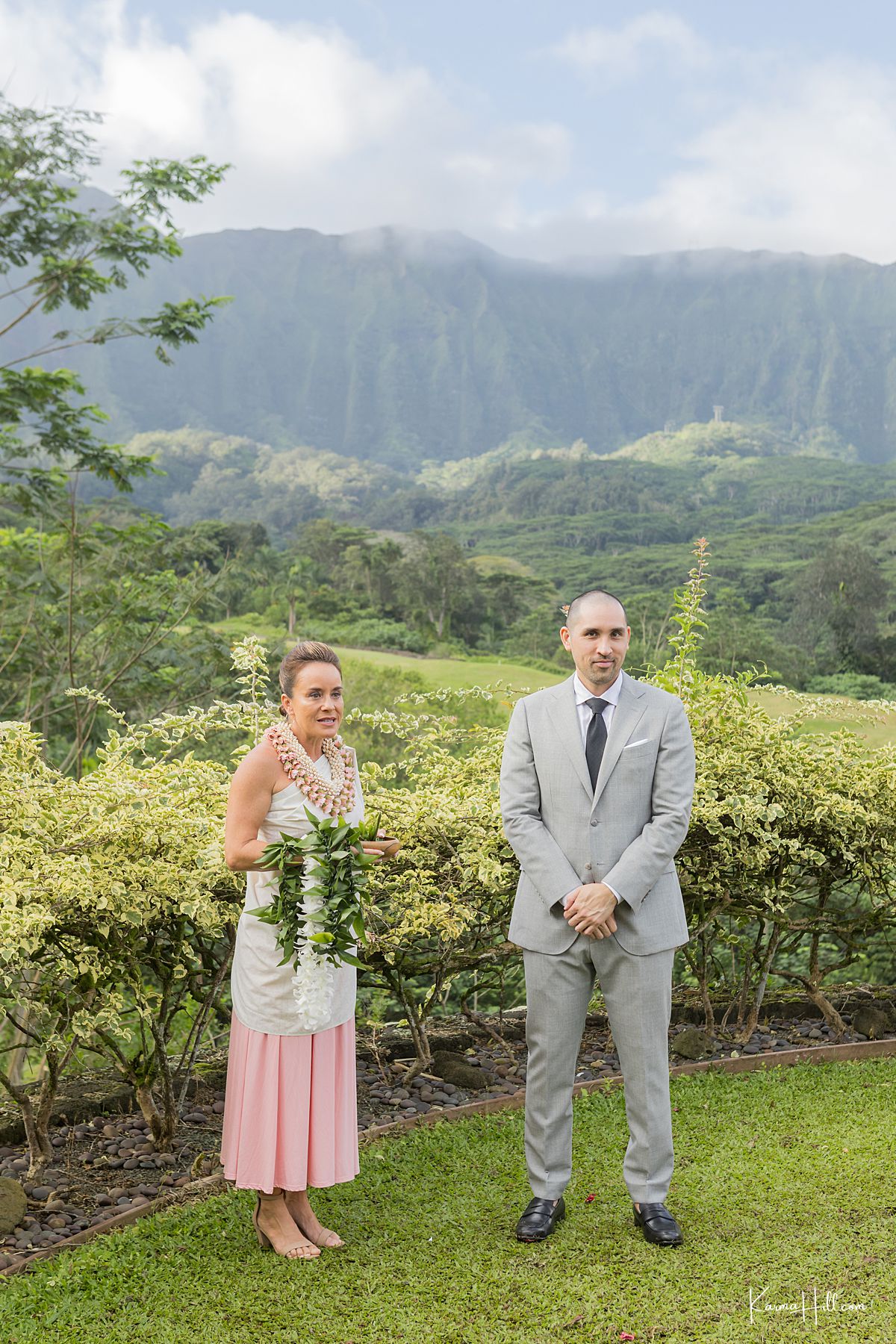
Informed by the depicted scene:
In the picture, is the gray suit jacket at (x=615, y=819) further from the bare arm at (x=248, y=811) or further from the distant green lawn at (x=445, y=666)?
the distant green lawn at (x=445, y=666)

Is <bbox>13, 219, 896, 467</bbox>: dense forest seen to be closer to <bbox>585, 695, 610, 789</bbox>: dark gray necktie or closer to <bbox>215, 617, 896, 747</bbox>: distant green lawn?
<bbox>215, 617, 896, 747</bbox>: distant green lawn

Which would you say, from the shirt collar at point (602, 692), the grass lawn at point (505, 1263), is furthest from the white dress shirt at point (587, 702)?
the grass lawn at point (505, 1263)

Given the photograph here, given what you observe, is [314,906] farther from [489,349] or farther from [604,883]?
[489,349]

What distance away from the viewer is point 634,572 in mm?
54531

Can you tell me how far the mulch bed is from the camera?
3547 millimetres

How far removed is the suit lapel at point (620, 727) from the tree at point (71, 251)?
9.69 meters

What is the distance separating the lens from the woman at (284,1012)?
3057 mm

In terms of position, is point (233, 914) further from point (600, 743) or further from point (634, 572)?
point (634, 572)

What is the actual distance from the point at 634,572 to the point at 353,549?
Answer: 1541 centimetres

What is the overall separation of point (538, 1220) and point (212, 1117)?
5.41 feet

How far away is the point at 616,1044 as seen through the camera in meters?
3.19

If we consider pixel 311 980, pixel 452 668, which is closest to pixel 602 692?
pixel 311 980


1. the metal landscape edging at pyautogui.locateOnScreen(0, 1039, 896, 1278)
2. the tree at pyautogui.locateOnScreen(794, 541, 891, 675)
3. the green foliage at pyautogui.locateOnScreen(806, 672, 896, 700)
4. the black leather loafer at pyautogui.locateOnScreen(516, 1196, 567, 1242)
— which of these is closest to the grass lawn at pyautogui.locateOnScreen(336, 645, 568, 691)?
the green foliage at pyautogui.locateOnScreen(806, 672, 896, 700)

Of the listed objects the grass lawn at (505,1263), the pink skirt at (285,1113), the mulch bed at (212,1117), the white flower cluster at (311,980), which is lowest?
the mulch bed at (212,1117)
